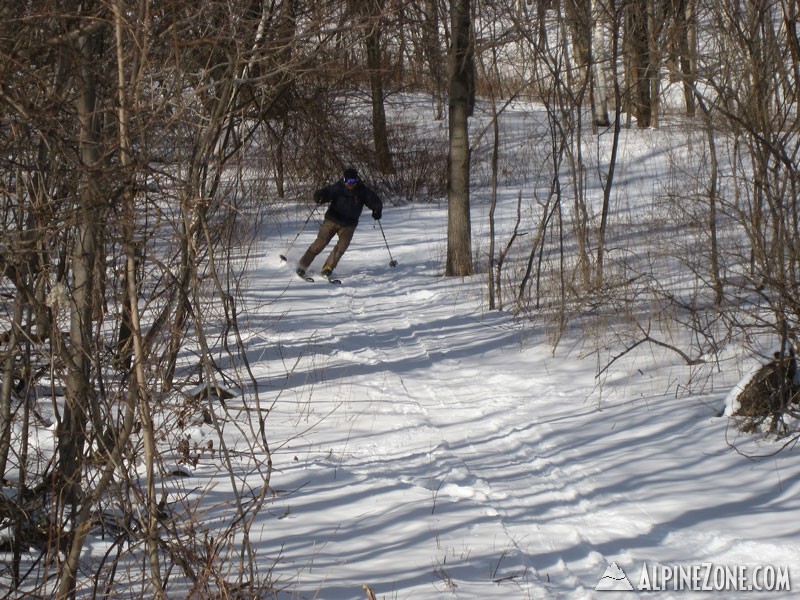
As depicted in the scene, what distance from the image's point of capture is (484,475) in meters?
5.07

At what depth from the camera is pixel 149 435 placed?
112 inches

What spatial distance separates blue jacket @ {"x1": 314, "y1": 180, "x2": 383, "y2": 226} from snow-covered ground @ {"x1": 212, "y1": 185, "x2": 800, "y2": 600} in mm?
4233

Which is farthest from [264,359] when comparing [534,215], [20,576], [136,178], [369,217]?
[369,217]

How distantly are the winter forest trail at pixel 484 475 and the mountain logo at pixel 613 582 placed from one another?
49 millimetres

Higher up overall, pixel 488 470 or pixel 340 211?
pixel 340 211

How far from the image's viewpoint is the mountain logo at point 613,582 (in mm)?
3676

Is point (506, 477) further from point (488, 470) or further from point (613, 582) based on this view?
Answer: point (613, 582)

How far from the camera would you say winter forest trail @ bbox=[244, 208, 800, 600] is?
3941mm

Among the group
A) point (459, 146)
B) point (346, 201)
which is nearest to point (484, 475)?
point (459, 146)

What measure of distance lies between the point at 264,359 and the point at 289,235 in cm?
862

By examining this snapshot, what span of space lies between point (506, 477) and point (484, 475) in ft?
0.44

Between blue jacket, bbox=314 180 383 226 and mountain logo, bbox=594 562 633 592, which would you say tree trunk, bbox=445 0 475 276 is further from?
mountain logo, bbox=594 562 633 592

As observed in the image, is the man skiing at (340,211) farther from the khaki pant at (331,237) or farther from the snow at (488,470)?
the snow at (488,470)

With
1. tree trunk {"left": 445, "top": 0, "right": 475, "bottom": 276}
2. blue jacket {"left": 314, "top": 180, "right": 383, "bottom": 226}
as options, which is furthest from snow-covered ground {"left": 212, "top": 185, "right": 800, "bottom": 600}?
blue jacket {"left": 314, "top": 180, "right": 383, "bottom": 226}
